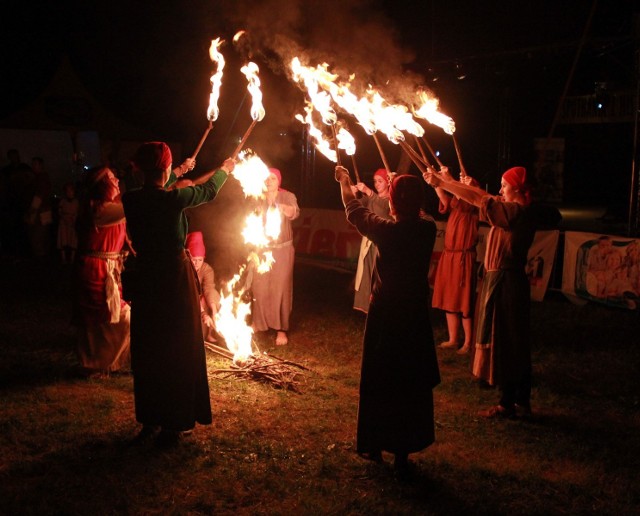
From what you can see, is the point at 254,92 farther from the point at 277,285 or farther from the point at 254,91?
the point at 277,285

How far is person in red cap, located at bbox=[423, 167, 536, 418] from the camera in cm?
587

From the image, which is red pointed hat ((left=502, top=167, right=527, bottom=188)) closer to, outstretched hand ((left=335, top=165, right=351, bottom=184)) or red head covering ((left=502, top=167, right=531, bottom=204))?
red head covering ((left=502, top=167, right=531, bottom=204))

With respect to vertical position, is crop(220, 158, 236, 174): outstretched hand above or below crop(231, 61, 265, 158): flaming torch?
below

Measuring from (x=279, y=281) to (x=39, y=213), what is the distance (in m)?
9.50

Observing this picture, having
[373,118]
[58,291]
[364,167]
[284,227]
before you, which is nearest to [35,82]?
[364,167]

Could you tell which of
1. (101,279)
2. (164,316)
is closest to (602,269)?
(101,279)

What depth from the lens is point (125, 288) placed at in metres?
5.38

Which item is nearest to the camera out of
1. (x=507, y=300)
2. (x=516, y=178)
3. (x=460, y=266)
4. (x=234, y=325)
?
(x=516, y=178)

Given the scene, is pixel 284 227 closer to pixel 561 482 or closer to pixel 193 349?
pixel 193 349

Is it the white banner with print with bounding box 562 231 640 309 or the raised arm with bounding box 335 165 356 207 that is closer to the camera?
A: the raised arm with bounding box 335 165 356 207

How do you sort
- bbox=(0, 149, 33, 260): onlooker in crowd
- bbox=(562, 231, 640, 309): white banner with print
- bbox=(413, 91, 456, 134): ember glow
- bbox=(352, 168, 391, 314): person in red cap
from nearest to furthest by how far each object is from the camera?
1. bbox=(413, 91, 456, 134): ember glow
2. bbox=(352, 168, 391, 314): person in red cap
3. bbox=(562, 231, 640, 309): white banner with print
4. bbox=(0, 149, 33, 260): onlooker in crowd

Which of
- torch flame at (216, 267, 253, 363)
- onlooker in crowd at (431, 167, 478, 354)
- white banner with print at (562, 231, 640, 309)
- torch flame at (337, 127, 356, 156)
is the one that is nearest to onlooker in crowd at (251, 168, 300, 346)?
torch flame at (216, 267, 253, 363)

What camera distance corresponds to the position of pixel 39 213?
15.9 m

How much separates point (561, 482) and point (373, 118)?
10.5 ft
